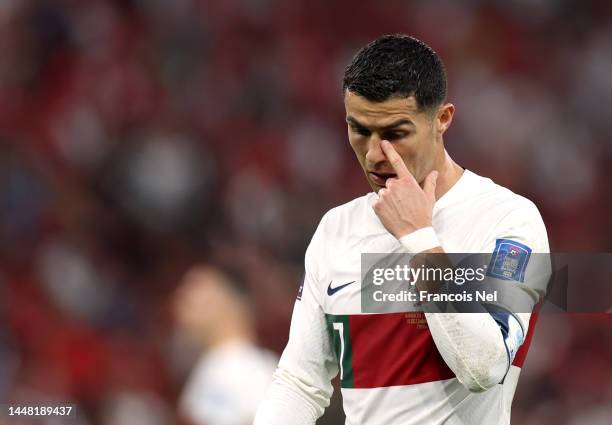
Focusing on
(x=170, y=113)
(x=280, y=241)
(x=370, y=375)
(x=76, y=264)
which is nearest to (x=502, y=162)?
(x=280, y=241)

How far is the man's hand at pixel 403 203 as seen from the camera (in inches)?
Answer: 80.1

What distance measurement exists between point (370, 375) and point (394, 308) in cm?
17

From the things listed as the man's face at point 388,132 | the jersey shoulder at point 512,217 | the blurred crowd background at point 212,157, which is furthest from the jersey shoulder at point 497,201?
the blurred crowd background at point 212,157

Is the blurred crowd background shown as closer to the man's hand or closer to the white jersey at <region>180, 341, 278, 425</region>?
the white jersey at <region>180, 341, 278, 425</region>

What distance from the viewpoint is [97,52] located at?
668 cm

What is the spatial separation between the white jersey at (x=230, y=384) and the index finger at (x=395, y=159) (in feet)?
6.36

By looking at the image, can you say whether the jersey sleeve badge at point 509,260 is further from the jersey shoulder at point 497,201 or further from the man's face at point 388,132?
the man's face at point 388,132

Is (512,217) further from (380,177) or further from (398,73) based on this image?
(398,73)

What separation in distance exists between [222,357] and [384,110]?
214 centimetres

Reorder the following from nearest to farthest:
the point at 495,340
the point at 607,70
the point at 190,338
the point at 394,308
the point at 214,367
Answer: the point at 495,340 < the point at 394,308 < the point at 214,367 < the point at 190,338 < the point at 607,70

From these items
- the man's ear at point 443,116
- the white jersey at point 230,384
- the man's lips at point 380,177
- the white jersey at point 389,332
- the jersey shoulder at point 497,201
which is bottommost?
the white jersey at point 230,384

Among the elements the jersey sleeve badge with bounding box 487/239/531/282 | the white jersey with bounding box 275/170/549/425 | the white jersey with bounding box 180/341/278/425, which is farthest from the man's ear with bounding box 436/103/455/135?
the white jersey with bounding box 180/341/278/425

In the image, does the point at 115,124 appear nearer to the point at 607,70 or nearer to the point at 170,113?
the point at 170,113

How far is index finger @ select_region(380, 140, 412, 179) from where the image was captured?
2104 mm
